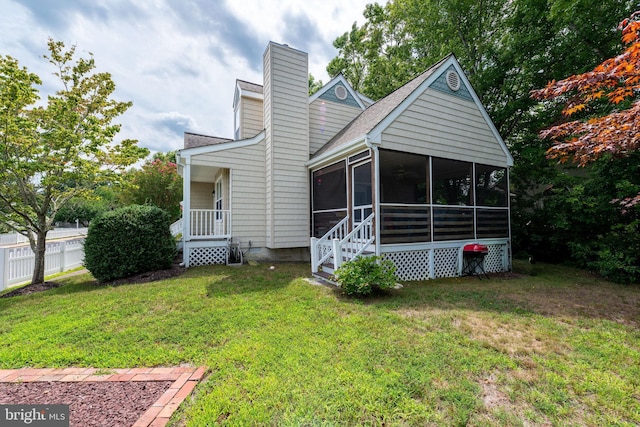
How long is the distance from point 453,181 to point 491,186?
124cm

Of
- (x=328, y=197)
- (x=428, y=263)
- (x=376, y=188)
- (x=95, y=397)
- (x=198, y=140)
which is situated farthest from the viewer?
(x=198, y=140)

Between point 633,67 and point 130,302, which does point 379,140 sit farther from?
point 130,302

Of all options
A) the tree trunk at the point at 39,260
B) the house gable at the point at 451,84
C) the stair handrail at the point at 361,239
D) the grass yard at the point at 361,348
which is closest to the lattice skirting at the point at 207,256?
the grass yard at the point at 361,348

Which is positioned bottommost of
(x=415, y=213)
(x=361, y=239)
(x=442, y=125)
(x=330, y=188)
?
(x=361, y=239)

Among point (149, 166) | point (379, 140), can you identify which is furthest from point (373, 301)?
point (149, 166)

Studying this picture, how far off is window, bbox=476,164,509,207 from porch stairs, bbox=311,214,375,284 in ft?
14.1

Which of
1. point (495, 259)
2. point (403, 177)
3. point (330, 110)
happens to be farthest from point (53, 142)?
point (495, 259)

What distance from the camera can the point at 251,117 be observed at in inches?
455

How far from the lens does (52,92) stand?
8.22 m

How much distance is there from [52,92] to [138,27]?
12.7ft

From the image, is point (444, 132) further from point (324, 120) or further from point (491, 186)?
point (324, 120)

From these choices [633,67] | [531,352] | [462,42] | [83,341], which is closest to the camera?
[531,352]

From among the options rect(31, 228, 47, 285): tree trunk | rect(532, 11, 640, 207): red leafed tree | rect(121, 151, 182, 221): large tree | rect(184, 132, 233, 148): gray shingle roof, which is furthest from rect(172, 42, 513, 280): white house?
rect(121, 151, 182, 221): large tree

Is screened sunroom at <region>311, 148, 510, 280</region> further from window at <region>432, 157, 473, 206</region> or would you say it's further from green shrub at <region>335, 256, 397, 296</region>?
green shrub at <region>335, 256, 397, 296</region>
